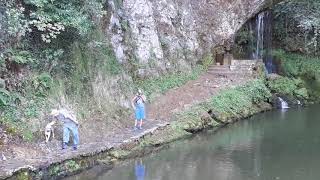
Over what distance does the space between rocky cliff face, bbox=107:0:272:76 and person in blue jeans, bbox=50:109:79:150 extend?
18.1 ft

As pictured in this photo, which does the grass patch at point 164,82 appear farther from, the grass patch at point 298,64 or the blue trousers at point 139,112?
the grass patch at point 298,64

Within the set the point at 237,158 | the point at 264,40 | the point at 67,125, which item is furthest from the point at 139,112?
the point at 264,40

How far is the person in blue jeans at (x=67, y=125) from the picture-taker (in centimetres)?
1385

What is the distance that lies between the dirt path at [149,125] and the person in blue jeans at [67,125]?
23 cm

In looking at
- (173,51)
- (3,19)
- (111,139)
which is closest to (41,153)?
(111,139)

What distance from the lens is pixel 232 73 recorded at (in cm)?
2530

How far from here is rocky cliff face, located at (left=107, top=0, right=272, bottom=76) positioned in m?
20.5

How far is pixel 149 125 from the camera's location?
17391 mm

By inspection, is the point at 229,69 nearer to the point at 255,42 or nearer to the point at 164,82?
the point at 255,42

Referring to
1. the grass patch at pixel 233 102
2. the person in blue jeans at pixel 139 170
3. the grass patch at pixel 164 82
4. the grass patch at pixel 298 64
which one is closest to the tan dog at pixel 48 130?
the person in blue jeans at pixel 139 170

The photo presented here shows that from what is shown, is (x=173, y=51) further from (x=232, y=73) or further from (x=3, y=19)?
(x=3, y=19)

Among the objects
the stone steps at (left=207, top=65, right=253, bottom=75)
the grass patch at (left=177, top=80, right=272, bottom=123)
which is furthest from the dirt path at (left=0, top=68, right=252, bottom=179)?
the grass patch at (left=177, top=80, right=272, bottom=123)

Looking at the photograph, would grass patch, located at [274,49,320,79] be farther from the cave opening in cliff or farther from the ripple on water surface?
the ripple on water surface

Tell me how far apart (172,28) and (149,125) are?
7854 millimetres
